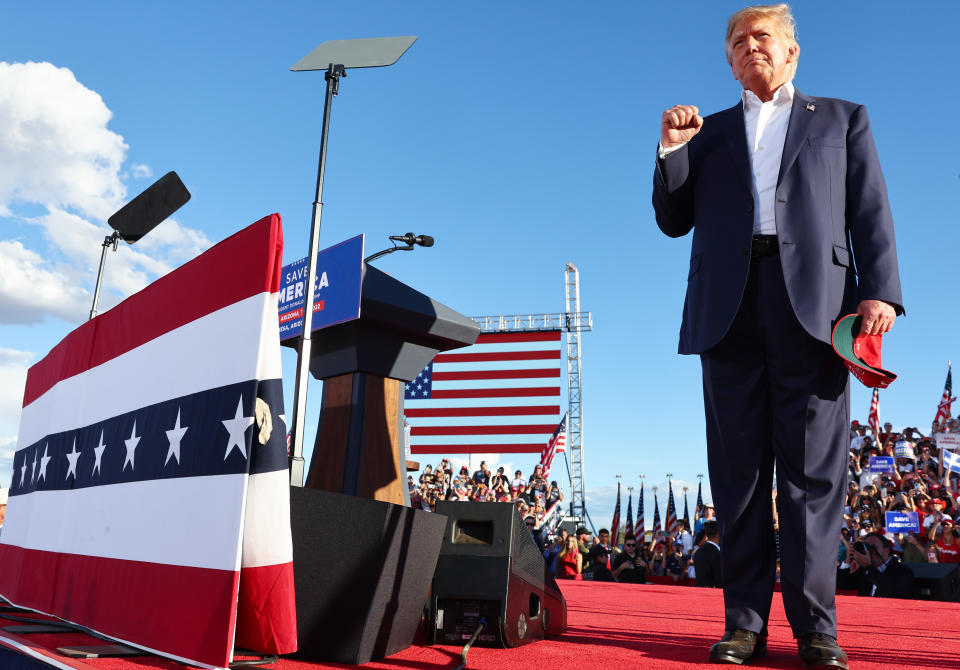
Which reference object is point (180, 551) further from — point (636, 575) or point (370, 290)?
point (636, 575)

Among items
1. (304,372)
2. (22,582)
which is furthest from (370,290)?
(22,582)

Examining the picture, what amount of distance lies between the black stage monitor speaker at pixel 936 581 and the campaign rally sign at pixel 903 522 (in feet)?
9.12

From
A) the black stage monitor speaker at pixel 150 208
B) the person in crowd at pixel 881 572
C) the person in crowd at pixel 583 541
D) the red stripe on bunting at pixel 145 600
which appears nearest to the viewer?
the red stripe on bunting at pixel 145 600

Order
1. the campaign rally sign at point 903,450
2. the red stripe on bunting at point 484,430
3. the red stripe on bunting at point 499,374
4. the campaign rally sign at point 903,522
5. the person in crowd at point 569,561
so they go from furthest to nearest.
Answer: the red stripe on bunting at point 499,374 → the red stripe on bunting at point 484,430 → the campaign rally sign at point 903,450 → the campaign rally sign at point 903,522 → the person in crowd at point 569,561

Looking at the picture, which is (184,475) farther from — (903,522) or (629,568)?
(903,522)

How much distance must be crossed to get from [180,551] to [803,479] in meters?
1.57

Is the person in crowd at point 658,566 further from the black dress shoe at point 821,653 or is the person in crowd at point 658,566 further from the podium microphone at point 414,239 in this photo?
the black dress shoe at point 821,653

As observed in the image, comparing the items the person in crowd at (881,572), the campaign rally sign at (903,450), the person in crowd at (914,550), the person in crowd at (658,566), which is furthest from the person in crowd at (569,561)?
the campaign rally sign at (903,450)

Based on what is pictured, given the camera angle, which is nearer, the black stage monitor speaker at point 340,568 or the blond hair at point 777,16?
the black stage monitor speaker at point 340,568

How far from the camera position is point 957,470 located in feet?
34.7

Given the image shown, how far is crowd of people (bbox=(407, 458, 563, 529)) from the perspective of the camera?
15031 millimetres

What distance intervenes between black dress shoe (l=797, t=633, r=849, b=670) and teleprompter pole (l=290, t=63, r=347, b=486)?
1.57 metres

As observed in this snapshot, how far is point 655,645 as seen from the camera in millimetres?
2139

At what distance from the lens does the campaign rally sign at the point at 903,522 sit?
29.6 ft
